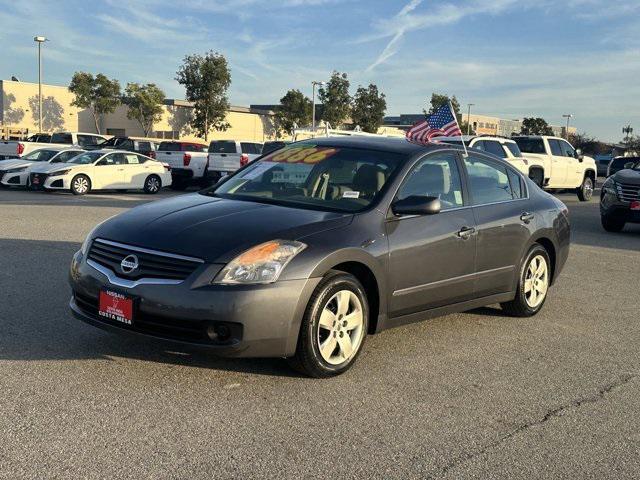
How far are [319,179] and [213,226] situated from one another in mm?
1192

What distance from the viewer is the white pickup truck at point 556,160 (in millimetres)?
21469

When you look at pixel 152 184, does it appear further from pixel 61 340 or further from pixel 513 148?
pixel 61 340

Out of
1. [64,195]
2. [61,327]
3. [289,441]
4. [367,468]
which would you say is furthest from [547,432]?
[64,195]

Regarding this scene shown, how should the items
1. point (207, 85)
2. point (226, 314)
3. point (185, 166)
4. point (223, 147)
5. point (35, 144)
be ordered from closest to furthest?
point (226, 314) < point (185, 166) < point (223, 147) < point (35, 144) < point (207, 85)

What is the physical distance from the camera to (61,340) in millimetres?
5055

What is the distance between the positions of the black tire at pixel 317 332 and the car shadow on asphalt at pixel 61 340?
22cm

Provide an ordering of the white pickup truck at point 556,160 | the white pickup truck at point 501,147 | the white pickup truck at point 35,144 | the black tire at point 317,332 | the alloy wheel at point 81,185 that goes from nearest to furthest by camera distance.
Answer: the black tire at point 317,332 → the white pickup truck at point 501,147 → the alloy wheel at point 81,185 → the white pickup truck at point 556,160 → the white pickup truck at point 35,144

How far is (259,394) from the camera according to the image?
4195 millimetres

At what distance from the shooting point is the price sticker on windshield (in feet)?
18.4

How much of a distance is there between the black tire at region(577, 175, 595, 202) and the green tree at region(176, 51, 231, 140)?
3361cm

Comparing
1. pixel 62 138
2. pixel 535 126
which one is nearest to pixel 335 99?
pixel 62 138

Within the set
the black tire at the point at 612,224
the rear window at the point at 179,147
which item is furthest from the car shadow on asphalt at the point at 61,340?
the rear window at the point at 179,147

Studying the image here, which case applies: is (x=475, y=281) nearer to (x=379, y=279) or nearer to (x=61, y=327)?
(x=379, y=279)

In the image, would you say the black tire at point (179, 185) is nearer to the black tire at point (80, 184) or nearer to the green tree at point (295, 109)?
the black tire at point (80, 184)
